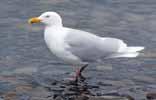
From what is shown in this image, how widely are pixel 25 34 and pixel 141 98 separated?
411cm

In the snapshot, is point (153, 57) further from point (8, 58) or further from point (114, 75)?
point (8, 58)

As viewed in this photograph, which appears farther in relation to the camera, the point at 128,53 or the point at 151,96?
the point at 128,53

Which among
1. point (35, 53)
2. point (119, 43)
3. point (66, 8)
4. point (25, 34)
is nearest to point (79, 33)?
point (119, 43)

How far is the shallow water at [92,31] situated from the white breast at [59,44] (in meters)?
0.61

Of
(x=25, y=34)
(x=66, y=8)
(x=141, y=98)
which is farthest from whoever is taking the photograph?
(x=66, y=8)

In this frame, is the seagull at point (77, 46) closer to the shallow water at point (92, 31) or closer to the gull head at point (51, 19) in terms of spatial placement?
the gull head at point (51, 19)

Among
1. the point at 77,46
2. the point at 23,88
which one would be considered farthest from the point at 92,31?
the point at 23,88

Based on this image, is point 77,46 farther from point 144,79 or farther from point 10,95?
point 10,95

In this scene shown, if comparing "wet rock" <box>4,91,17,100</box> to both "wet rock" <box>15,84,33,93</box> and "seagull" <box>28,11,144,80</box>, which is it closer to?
"wet rock" <box>15,84,33,93</box>

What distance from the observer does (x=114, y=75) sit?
11258 millimetres

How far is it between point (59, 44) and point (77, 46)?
38 centimetres

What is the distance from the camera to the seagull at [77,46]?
34.8ft

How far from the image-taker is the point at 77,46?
422 inches

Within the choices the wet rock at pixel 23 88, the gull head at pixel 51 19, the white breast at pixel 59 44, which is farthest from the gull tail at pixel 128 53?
the wet rock at pixel 23 88
